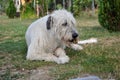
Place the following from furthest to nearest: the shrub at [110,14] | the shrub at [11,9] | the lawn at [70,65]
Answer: the shrub at [11,9] < the shrub at [110,14] < the lawn at [70,65]

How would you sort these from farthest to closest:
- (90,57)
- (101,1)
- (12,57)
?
A: (101,1) < (12,57) < (90,57)

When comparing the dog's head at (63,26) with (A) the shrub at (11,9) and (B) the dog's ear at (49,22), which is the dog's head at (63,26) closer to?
(B) the dog's ear at (49,22)

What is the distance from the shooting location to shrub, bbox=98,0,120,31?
11534 millimetres

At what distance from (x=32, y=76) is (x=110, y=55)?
76.3 inches

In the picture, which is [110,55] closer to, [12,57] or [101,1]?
[12,57]

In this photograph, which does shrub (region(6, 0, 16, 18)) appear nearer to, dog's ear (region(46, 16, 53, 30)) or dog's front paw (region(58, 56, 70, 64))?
dog's ear (region(46, 16, 53, 30))

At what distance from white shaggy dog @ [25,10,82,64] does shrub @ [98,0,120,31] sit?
17.4 ft

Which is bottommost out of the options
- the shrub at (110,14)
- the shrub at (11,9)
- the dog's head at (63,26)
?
the shrub at (11,9)

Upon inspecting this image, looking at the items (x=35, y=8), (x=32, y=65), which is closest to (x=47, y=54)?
(x=32, y=65)

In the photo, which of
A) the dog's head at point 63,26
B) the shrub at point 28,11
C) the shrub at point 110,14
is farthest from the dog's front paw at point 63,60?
the shrub at point 28,11

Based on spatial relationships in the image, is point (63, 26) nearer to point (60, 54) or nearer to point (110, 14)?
point (60, 54)

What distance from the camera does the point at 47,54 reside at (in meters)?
6.39

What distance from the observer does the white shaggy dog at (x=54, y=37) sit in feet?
20.1

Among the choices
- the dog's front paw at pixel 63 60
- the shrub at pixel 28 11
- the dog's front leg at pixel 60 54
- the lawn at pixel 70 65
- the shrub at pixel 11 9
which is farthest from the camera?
the shrub at pixel 11 9
